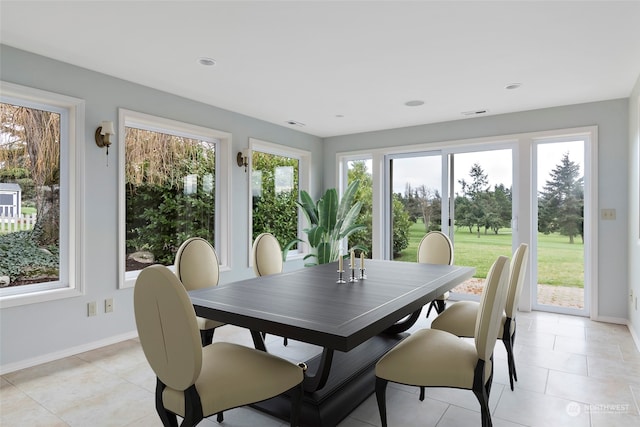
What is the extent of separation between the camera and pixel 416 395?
2.48 m

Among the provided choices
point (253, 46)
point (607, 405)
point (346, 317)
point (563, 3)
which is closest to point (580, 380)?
point (607, 405)

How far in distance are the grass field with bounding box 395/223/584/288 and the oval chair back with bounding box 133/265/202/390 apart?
13.9ft

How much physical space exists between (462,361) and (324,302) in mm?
734

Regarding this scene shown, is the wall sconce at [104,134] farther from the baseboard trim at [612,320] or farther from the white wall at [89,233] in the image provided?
the baseboard trim at [612,320]

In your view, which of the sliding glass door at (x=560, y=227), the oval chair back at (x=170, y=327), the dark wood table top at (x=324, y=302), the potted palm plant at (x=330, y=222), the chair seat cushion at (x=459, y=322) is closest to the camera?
the oval chair back at (x=170, y=327)

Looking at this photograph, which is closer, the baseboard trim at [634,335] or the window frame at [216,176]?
the baseboard trim at [634,335]

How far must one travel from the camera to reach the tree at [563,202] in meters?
4.48

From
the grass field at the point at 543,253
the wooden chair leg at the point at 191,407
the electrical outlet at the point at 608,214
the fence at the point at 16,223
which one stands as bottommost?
the wooden chair leg at the point at 191,407

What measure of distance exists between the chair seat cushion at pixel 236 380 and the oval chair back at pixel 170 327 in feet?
0.33

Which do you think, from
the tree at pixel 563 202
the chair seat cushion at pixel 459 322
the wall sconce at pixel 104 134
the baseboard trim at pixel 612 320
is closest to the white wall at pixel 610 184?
the baseboard trim at pixel 612 320

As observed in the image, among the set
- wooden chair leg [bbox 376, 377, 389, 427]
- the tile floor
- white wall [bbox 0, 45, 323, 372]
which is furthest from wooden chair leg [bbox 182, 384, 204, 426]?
white wall [bbox 0, 45, 323, 372]

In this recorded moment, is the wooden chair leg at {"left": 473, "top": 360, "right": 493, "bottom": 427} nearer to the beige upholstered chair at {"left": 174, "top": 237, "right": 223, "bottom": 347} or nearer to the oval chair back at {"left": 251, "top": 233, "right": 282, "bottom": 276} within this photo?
the beige upholstered chair at {"left": 174, "top": 237, "right": 223, "bottom": 347}

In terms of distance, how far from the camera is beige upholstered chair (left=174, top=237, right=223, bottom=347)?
2861 millimetres

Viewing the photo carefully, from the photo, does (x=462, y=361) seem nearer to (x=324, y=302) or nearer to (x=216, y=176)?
(x=324, y=302)
